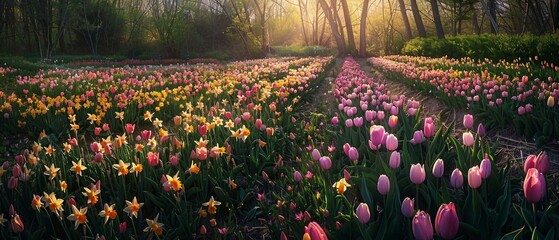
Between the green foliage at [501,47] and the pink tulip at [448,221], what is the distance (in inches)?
372

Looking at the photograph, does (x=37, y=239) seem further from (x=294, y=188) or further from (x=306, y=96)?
(x=306, y=96)

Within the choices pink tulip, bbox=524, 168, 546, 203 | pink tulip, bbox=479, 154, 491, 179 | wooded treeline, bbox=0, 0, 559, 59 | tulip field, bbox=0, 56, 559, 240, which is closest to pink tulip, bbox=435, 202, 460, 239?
tulip field, bbox=0, 56, 559, 240

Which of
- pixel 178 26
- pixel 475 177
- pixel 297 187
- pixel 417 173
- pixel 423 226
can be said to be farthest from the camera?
pixel 178 26

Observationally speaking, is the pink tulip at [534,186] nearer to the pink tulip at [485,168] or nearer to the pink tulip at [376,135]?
the pink tulip at [485,168]

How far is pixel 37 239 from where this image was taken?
1.97 metres

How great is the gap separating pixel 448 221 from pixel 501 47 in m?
11.4

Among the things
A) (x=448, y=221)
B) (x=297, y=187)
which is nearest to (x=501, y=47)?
(x=297, y=187)

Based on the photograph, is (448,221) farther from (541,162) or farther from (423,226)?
(541,162)

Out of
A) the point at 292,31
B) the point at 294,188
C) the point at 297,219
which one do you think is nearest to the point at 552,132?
the point at 294,188

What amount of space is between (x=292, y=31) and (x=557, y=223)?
2354 inches

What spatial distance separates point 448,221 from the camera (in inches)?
49.6

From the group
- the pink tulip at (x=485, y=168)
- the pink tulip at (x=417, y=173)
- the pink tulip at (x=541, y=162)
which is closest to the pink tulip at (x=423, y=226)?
the pink tulip at (x=417, y=173)

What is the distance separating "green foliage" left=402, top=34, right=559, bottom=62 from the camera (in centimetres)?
913

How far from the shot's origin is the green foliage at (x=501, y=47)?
360 inches
